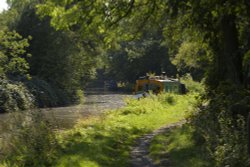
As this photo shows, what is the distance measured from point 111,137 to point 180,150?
12.5 ft

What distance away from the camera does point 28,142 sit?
12367 millimetres

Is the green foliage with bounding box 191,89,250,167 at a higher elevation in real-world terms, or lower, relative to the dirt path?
higher

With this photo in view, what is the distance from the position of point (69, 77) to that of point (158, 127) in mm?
29464

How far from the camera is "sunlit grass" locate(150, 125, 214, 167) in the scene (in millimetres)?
11195

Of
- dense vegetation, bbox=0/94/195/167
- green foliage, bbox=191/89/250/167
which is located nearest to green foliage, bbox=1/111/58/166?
dense vegetation, bbox=0/94/195/167

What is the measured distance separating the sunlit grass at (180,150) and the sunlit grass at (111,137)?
3.06 feet

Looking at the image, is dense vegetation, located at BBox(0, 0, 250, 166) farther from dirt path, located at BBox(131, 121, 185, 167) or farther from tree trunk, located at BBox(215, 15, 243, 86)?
dirt path, located at BBox(131, 121, 185, 167)

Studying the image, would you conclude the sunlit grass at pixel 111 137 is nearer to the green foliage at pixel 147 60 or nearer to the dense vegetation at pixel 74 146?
the dense vegetation at pixel 74 146

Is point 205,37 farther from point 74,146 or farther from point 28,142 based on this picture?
point 28,142

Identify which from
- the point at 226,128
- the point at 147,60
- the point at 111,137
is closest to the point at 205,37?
the point at 111,137

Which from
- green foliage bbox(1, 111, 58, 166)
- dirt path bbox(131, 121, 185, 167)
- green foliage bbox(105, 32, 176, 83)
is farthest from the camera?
green foliage bbox(105, 32, 176, 83)

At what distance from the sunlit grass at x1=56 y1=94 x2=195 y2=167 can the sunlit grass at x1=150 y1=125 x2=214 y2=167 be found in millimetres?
932

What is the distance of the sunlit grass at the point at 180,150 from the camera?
36.7ft

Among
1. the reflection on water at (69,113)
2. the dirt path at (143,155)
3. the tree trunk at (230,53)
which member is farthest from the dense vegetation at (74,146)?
the tree trunk at (230,53)
